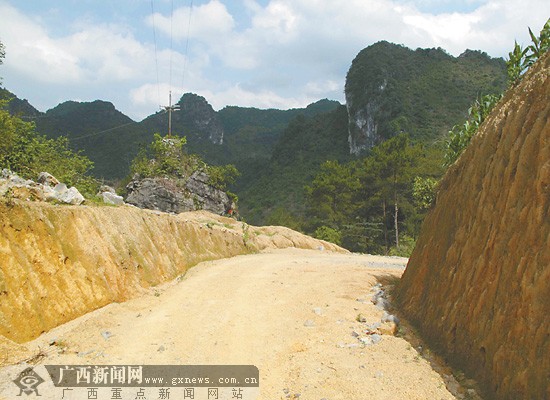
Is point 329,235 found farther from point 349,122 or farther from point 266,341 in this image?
point 349,122

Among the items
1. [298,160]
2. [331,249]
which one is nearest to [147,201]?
[331,249]

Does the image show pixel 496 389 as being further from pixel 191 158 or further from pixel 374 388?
pixel 191 158

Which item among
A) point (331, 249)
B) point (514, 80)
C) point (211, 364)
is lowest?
point (331, 249)

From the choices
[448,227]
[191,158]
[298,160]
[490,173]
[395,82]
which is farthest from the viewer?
[298,160]

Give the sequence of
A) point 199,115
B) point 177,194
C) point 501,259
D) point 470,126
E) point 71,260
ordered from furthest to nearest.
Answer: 1. point 199,115
2. point 177,194
3. point 470,126
4. point 71,260
5. point 501,259

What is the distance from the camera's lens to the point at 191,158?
3077 cm

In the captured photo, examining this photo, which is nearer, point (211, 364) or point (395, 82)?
point (211, 364)

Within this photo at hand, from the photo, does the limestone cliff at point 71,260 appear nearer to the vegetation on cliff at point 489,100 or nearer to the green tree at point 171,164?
the vegetation on cliff at point 489,100

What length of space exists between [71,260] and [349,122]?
323 feet

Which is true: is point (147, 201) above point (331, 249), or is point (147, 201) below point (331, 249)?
above

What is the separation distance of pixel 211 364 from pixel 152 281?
494 centimetres

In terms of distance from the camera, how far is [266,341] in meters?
6.86

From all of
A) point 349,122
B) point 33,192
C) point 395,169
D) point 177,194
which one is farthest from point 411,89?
point 33,192

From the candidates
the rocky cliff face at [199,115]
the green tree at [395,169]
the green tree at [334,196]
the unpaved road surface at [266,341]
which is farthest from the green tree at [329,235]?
the rocky cliff face at [199,115]
